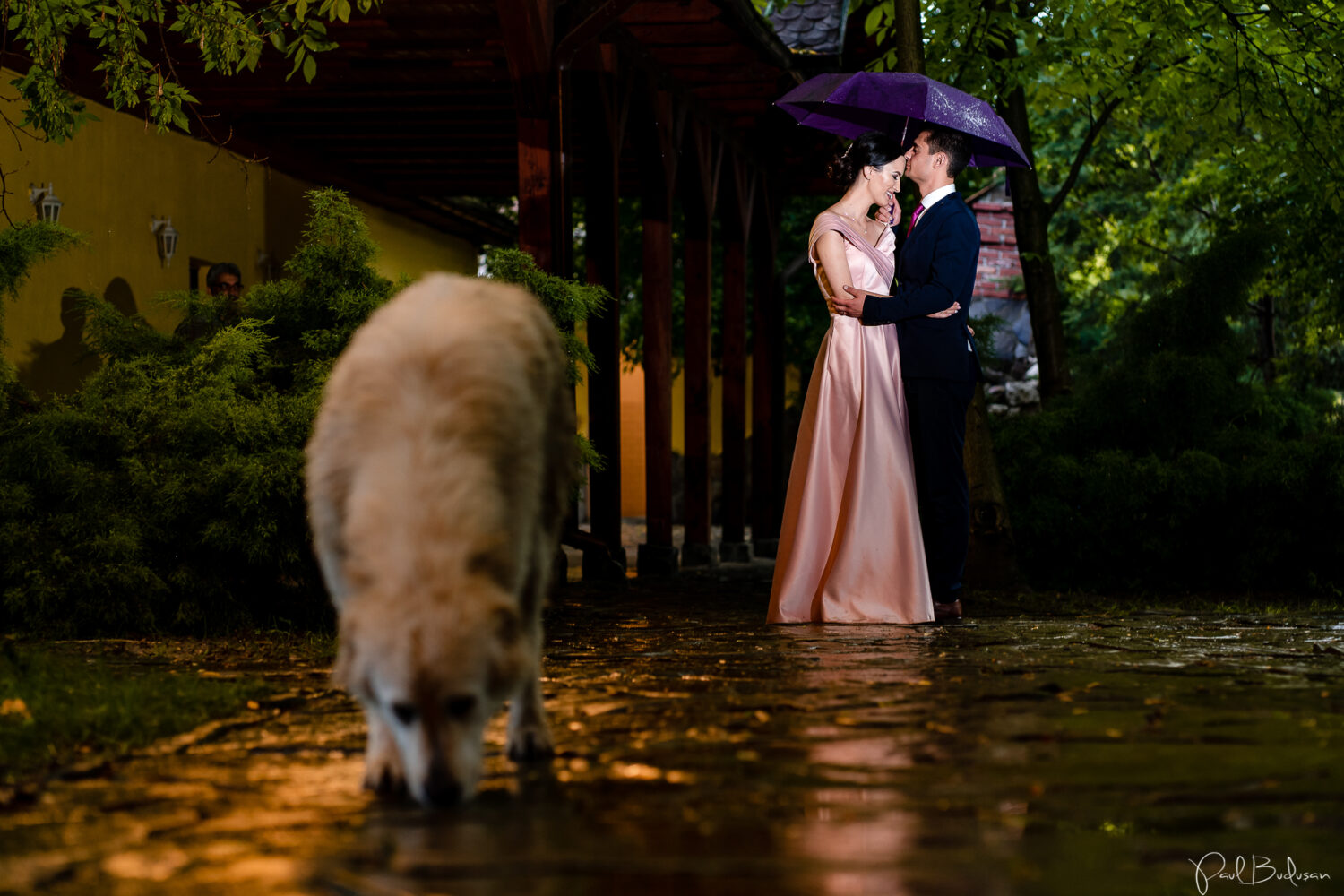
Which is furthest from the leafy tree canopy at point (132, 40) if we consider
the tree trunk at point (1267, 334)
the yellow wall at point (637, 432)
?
the yellow wall at point (637, 432)

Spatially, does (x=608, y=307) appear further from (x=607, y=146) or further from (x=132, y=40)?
(x=132, y=40)

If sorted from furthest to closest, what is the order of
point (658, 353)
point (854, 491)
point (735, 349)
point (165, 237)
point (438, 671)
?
point (735, 349), point (165, 237), point (658, 353), point (854, 491), point (438, 671)

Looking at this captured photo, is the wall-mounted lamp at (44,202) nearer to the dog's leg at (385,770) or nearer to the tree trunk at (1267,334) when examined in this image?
the dog's leg at (385,770)

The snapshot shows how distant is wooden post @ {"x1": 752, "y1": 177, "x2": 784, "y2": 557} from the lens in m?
17.3

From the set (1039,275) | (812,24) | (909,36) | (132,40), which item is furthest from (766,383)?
(132,40)

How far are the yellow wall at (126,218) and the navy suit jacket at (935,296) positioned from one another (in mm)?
5144

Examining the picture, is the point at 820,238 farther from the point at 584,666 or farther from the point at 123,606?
the point at 123,606

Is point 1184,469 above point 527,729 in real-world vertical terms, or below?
above

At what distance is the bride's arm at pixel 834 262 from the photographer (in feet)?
23.4

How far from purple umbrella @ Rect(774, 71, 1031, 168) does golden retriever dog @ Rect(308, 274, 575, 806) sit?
12.6 feet

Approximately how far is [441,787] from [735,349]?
532 inches

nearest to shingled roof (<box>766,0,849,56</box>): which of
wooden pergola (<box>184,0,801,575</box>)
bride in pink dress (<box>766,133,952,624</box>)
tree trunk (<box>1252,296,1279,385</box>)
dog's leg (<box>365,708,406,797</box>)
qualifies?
wooden pergola (<box>184,0,801,575</box>)

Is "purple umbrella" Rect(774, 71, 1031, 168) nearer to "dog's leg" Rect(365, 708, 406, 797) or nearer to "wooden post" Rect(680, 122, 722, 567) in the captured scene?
"dog's leg" Rect(365, 708, 406, 797)

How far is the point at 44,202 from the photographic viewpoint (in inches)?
448
